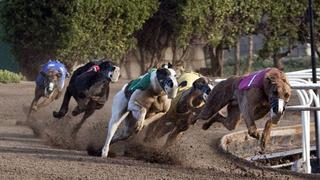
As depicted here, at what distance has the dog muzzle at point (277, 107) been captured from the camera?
7.84 m

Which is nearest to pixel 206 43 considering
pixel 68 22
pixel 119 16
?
pixel 119 16

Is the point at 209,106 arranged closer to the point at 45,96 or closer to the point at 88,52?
the point at 45,96

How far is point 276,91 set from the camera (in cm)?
793

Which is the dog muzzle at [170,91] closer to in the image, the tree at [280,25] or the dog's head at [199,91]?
the dog's head at [199,91]

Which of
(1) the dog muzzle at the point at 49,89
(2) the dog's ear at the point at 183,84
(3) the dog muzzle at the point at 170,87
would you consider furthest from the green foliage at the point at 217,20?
(3) the dog muzzle at the point at 170,87

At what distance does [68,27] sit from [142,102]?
808 centimetres

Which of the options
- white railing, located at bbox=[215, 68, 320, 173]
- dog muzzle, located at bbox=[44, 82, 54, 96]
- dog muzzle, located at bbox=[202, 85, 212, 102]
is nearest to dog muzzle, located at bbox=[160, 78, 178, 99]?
dog muzzle, located at bbox=[202, 85, 212, 102]

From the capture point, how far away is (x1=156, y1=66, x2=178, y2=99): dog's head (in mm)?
8867

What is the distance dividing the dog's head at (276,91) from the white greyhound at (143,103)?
117 centimetres

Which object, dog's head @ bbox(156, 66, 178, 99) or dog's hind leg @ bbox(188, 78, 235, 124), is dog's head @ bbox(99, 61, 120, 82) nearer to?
dog's head @ bbox(156, 66, 178, 99)

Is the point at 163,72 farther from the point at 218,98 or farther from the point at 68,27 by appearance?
the point at 68,27

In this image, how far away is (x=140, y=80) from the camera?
9.48 meters

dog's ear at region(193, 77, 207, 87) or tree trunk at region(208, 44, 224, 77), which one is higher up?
dog's ear at region(193, 77, 207, 87)

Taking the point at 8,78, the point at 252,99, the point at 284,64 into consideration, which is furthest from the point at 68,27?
the point at 284,64
